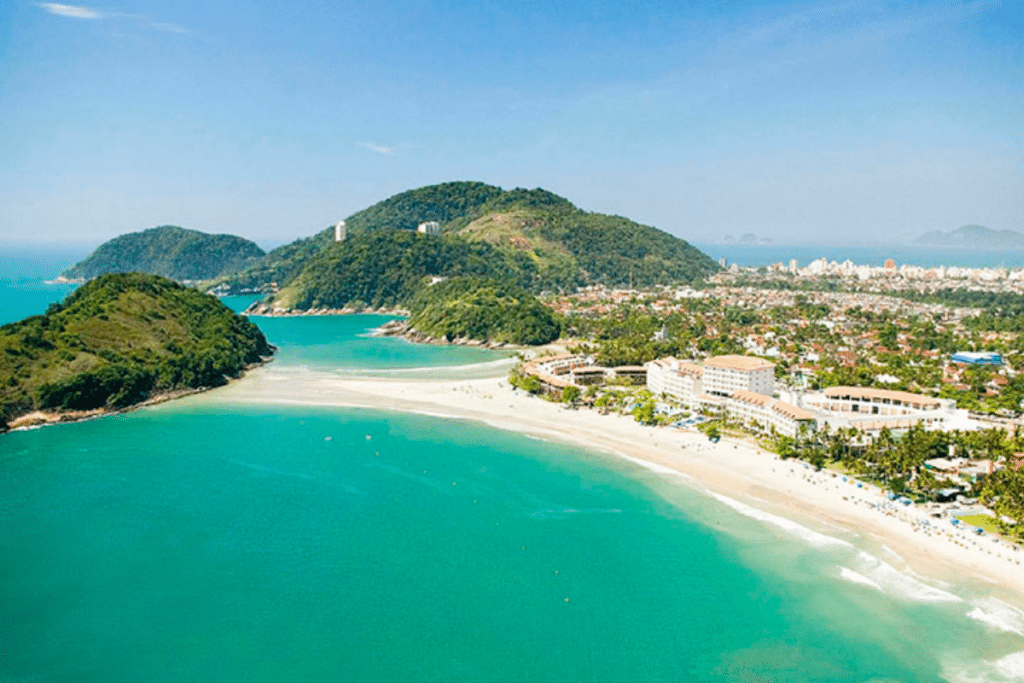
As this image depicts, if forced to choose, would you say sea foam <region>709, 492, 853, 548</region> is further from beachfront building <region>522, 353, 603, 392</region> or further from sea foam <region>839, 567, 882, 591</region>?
beachfront building <region>522, 353, 603, 392</region>

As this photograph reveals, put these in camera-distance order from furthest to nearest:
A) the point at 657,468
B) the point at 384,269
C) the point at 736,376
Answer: the point at 384,269 → the point at 736,376 → the point at 657,468

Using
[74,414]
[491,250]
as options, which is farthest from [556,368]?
[491,250]

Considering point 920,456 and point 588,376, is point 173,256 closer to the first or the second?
point 588,376

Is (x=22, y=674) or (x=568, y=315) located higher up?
(x=568, y=315)

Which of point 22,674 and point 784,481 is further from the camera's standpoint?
point 784,481

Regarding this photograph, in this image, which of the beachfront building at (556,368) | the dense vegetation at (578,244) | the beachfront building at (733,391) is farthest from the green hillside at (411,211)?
the beachfront building at (733,391)

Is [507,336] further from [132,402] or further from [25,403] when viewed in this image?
[25,403]

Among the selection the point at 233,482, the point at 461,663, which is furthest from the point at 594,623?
the point at 233,482
